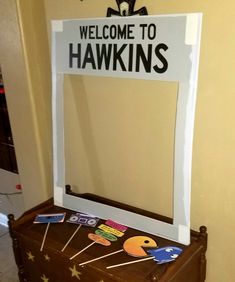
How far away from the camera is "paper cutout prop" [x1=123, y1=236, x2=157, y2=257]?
1.20m

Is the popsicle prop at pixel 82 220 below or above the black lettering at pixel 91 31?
below

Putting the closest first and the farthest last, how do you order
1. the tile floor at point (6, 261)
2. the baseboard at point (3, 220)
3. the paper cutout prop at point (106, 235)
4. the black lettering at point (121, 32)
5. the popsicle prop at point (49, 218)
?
1. the black lettering at point (121, 32)
2. the paper cutout prop at point (106, 235)
3. the popsicle prop at point (49, 218)
4. the tile floor at point (6, 261)
5. the baseboard at point (3, 220)

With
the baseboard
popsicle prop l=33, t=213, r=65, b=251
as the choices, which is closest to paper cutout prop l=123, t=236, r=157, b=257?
popsicle prop l=33, t=213, r=65, b=251

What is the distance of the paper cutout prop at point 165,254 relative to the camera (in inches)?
45.2

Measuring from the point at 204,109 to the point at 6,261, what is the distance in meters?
1.60

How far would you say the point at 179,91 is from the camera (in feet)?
3.63

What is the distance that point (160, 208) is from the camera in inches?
54.4

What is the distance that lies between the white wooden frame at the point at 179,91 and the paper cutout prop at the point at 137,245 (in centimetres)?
4

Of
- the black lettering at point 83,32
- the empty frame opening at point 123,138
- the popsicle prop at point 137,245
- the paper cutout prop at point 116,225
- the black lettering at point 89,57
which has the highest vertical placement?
the black lettering at point 83,32

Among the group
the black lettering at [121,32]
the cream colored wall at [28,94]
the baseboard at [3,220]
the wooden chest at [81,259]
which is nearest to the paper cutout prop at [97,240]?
the wooden chest at [81,259]

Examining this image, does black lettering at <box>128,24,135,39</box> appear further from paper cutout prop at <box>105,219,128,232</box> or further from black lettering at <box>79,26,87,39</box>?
paper cutout prop at <box>105,219,128,232</box>

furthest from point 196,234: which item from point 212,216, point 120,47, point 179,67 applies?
point 120,47

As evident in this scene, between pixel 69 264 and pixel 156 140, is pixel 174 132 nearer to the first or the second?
pixel 156 140

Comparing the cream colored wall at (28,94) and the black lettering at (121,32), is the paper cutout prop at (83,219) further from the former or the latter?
the black lettering at (121,32)
